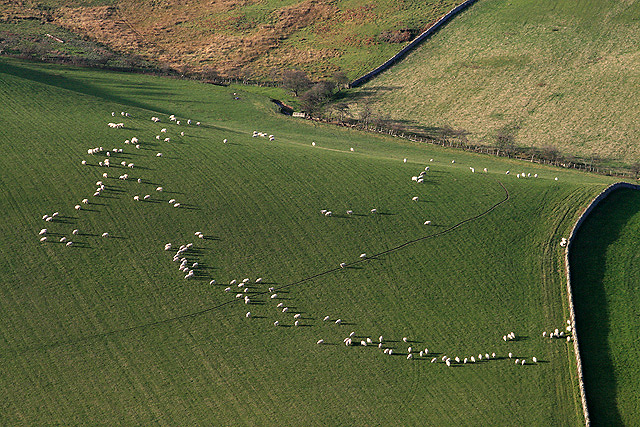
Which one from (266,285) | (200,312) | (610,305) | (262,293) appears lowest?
(200,312)

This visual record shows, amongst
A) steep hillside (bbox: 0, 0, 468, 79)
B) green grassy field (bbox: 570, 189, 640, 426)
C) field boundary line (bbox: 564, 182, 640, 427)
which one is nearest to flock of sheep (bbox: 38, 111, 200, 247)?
field boundary line (bbox: 564, 182, 640, 427)

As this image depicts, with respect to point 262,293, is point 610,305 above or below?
above

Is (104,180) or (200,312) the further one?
(104,180)

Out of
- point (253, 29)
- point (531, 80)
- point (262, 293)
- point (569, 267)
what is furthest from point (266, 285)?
point (253, 29)

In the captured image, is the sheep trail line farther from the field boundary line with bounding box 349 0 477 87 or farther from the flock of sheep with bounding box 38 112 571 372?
the field boundary line with bounding box 349 0 477 87

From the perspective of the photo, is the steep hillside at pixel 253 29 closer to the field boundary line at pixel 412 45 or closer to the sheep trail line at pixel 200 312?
the field boundary line at pixel 412 45

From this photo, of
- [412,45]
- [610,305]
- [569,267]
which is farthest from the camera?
[412,45]

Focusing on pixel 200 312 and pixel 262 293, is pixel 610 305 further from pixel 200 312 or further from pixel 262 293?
pixel 200 312
